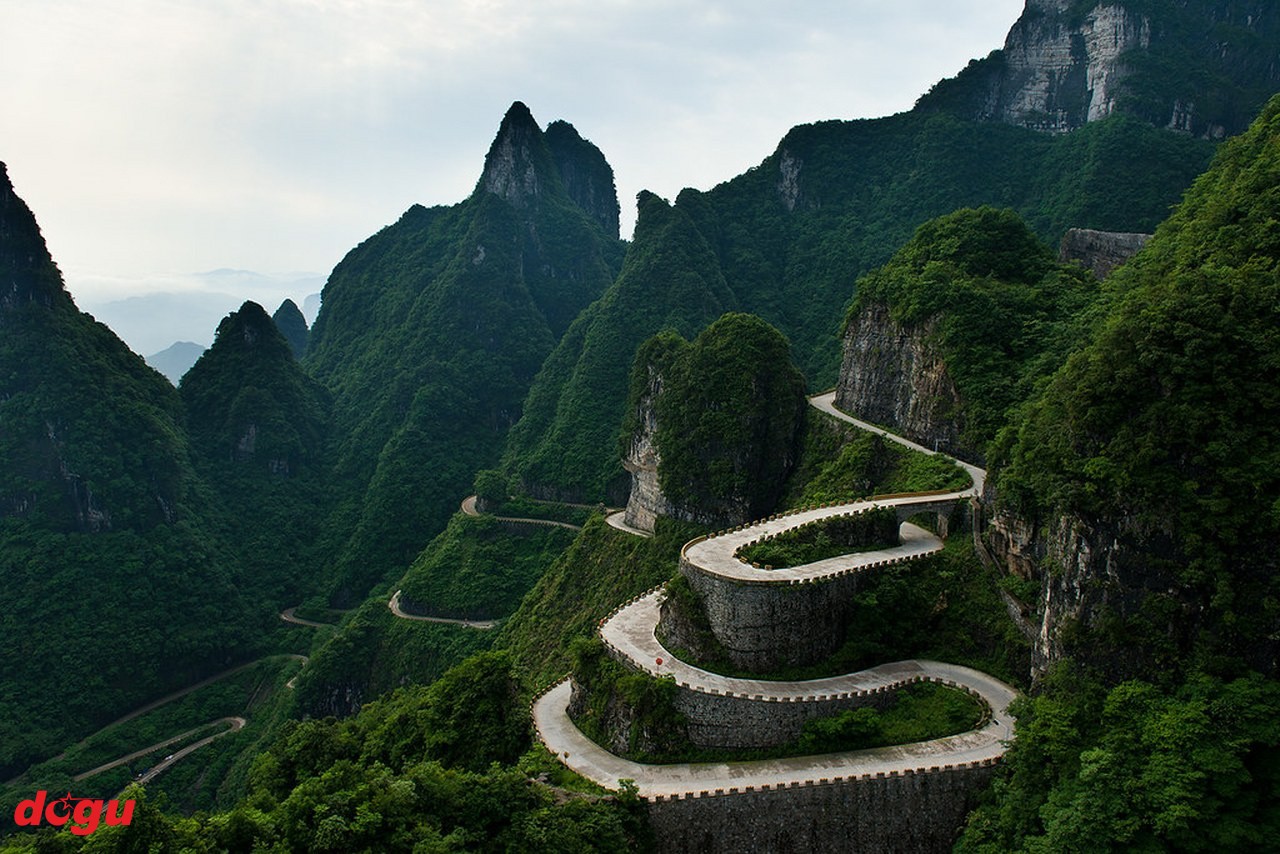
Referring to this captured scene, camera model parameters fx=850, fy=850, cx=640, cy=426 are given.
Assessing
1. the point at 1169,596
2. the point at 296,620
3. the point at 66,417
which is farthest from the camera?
the point at 296,620

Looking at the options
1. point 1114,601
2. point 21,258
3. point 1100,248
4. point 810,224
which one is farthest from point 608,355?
point 1114,601

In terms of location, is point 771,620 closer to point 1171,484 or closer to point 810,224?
point 1171,484

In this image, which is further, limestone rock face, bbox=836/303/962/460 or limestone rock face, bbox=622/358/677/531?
limestone rock face, bbox=622/358/677/531

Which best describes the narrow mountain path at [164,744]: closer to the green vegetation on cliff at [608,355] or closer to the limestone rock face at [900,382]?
the green vegetation on cliff at [608,355]

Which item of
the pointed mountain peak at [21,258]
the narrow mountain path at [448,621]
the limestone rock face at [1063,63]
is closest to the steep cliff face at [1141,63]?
the limestone rock face at [1063,63]

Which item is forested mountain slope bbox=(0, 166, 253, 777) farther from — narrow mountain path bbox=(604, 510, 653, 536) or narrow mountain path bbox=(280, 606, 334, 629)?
narrow mountain path bbox=(604, 510, 653, 536)

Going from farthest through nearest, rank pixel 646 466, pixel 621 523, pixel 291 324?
pixel 291 324, pixel 621 523, pixel 646 466

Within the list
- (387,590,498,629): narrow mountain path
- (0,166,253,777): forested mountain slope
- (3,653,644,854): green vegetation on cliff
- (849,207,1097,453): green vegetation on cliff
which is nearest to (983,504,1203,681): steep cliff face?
(3,653,644,854): green vegetation on cliff

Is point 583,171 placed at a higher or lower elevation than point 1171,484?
higher
